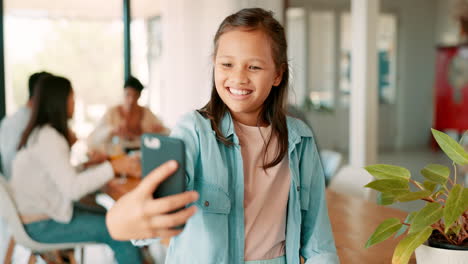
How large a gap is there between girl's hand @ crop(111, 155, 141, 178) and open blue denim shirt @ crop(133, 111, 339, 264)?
1910mm

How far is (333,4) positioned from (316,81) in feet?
4.95

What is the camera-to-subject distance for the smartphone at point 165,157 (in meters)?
0.74

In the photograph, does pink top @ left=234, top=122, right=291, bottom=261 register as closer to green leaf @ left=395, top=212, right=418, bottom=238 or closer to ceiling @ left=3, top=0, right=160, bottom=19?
green leaf @ left=395, top=212, right=418, bottom=238

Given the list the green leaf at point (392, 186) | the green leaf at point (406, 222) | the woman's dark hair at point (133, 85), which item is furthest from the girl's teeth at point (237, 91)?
the woman's dark hair at point (133, 85)

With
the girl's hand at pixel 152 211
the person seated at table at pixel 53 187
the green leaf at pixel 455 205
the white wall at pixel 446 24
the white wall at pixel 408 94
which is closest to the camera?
the girl's hand at pixel 152 211

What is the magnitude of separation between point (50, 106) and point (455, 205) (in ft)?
8.05

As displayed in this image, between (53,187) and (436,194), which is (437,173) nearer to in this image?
(436,194)

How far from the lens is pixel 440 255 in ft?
3.59

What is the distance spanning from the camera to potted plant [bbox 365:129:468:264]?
1042 mm

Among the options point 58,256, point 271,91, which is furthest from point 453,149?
point 58,256

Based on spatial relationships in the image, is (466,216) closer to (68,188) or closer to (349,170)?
(349,170)

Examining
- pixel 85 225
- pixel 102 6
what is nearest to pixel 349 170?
pixel 85 225

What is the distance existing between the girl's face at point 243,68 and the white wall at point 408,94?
339 inches

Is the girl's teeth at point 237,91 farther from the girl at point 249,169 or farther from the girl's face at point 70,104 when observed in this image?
the girl's face at point 70,104
